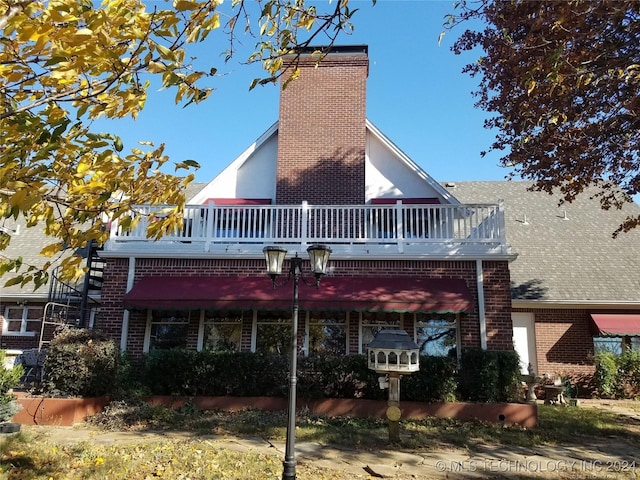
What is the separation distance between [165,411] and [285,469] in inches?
218

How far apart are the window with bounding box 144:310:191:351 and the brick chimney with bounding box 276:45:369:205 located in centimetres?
492

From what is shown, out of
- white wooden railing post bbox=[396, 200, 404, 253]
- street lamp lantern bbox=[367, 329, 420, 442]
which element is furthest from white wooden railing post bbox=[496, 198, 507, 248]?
street lamp lantern bbox=[367, 329, 420, 442]

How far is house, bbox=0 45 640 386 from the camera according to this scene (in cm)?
1202

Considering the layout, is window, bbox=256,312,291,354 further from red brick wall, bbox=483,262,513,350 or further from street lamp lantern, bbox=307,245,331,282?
street lamp lantern, bbox=307,245,331,282

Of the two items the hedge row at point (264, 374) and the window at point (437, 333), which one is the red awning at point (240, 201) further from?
the window at point (437, 333)

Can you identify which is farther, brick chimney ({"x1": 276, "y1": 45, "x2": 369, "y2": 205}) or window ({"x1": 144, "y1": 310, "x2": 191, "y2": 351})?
brick chimney ({"x1": 276, "y1": 45, "x2": 369, "y2": 205})

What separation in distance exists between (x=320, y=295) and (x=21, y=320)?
12468mm

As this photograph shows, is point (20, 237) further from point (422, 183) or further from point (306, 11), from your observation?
point (306, 11)

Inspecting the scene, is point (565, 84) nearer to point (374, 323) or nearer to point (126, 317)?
point (374, 323)

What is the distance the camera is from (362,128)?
16172 mm

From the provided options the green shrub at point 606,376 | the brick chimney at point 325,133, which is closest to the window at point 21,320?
the brick chimney at point 325,133

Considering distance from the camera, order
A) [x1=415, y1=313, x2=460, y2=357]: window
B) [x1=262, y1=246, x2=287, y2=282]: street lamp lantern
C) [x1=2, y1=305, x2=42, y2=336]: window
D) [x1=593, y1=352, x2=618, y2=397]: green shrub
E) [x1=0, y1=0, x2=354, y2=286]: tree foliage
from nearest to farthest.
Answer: [x1=0, y1=0, x2=354, y2=286]: tree foliage, [x1=262, y1=246, x2=287, y2=282]: street lamp lantern, [x1=415, y1=313, x2=460, y2=357]: window, [x1=593, y1=352, x2=618, y2=397]: green shrub, [x1=2, y1=305, x2=42, y2=336]: window

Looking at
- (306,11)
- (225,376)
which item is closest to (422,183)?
(225,376)

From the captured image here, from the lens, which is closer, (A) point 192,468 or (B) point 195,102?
(B) point 195,102
